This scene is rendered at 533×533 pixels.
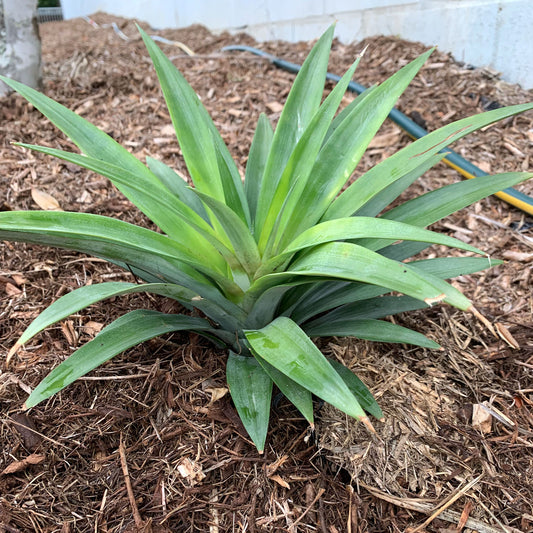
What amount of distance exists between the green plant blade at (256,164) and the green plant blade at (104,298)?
37 centimetres

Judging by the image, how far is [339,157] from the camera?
4.01ft

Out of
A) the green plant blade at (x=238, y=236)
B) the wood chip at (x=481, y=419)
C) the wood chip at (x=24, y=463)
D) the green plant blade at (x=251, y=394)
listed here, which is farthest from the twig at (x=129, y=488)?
the wood chip at (x=481, y=419)

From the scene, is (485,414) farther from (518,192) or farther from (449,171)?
(449,171)

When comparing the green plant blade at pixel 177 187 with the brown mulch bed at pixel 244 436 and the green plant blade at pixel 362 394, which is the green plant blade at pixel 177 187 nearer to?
the brown mulch bed at pixel 244 436

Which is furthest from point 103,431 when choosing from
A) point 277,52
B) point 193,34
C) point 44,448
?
point 193,34

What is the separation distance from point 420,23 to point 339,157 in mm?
2265

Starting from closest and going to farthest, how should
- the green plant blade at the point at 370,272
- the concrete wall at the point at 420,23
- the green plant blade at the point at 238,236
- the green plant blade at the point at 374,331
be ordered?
the green plant blade at the point at 370,272 < the green plant blade at the point at 238,236 < the green plant blade at the point at 374,331 < the concrete wall at the point at 420,23

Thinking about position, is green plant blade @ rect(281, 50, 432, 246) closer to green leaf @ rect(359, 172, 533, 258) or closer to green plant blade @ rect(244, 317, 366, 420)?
green leaf @ rect(359, 172, 533, 258)

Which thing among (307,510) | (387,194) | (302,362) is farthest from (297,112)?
(307,510)

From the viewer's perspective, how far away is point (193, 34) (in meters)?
4.99

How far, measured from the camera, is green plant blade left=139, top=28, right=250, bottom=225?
1.28 metres

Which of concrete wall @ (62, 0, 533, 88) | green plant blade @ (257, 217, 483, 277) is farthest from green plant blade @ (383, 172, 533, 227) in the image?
concrete wall @ (62, 0, 533, 88)

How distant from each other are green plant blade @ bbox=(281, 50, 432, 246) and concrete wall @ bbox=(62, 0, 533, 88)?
168cm

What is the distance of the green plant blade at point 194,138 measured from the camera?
1.28m
